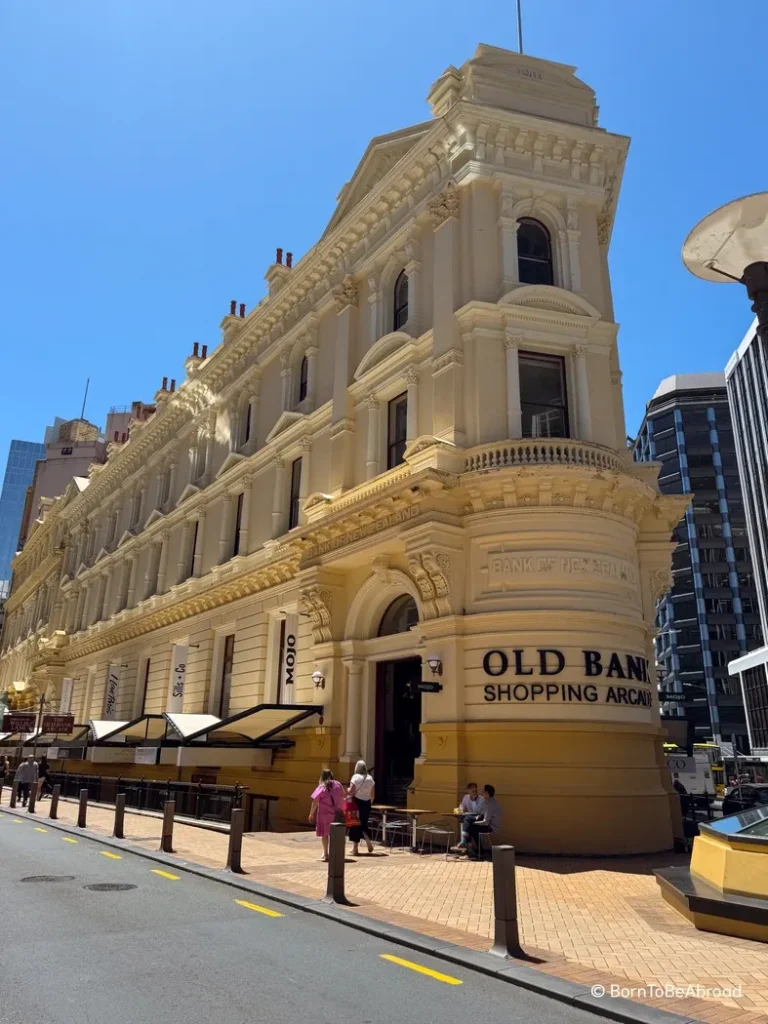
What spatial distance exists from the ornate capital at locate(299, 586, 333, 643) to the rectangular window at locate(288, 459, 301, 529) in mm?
4491

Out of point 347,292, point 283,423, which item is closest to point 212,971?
point 347,292

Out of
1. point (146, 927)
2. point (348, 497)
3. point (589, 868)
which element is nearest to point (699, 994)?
point (146, 927)

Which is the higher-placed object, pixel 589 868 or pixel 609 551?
pixel 609 551

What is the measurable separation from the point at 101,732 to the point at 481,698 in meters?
17.2

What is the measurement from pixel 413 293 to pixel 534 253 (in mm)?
3456

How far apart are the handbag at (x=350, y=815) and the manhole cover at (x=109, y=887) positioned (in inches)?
189

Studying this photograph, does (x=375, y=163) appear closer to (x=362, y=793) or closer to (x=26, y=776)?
(x=362, y=793)

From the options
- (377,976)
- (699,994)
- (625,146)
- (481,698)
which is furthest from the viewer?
(625,146)

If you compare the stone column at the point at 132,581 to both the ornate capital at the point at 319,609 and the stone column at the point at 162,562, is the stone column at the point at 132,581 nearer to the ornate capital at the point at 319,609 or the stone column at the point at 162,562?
the stone column at the point at 162,562

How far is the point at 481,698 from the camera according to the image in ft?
51.5

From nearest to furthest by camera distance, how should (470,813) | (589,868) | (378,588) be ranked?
(589,868) < (470,813) < (378,588)

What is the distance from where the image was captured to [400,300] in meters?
22.2

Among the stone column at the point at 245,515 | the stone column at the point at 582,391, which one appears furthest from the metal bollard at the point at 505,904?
the stone column at the point at 245,515

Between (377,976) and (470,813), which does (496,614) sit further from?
(377,976)
